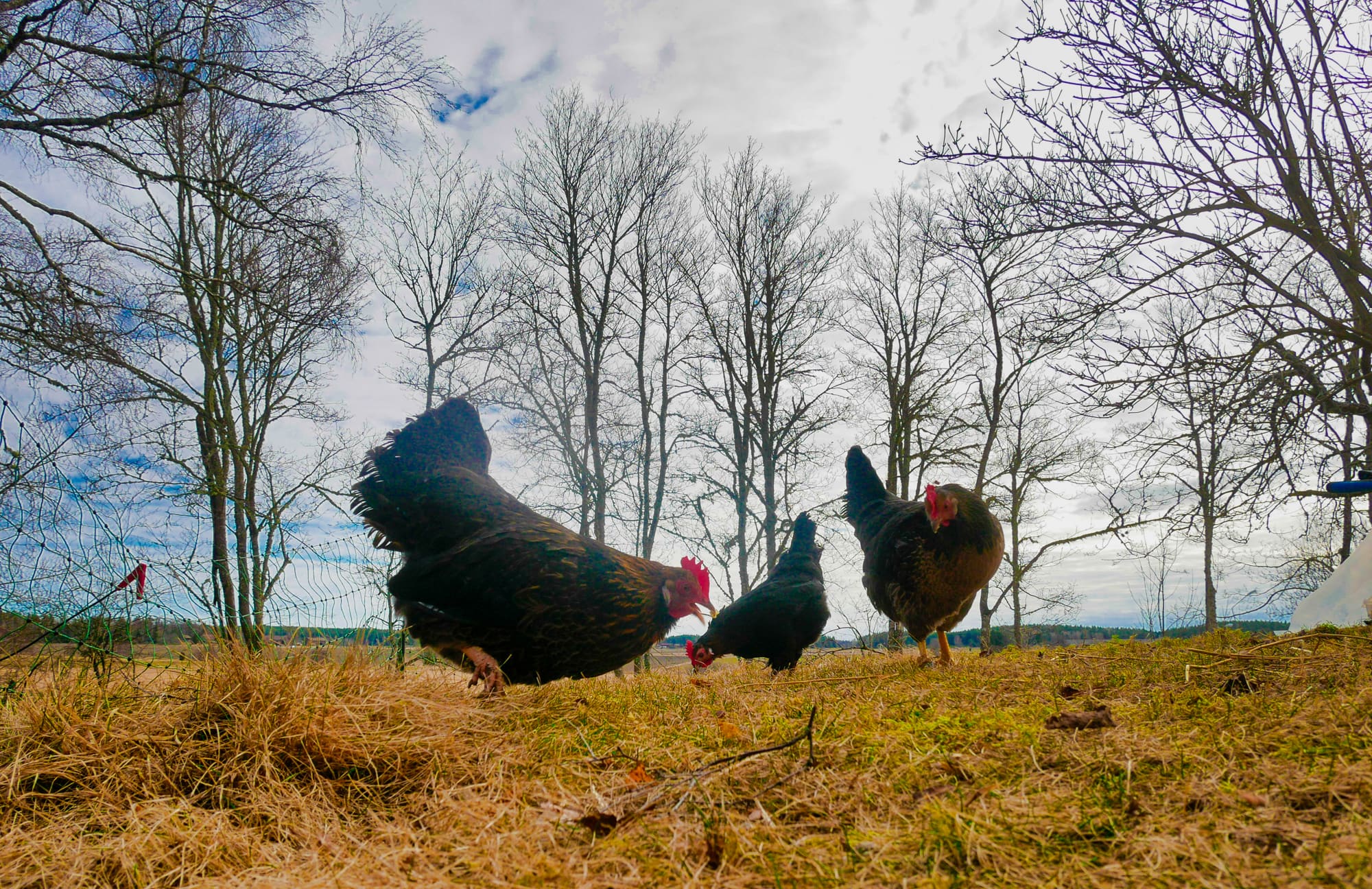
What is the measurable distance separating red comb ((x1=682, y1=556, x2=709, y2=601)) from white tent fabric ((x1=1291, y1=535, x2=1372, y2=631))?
5.11m

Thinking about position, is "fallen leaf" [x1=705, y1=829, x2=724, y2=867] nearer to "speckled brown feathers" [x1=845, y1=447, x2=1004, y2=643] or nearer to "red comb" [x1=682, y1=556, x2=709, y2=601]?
"red comb" [x1=682, y1=556, x2=709, y2=601]

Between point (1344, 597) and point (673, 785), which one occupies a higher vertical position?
point (1344, 597)

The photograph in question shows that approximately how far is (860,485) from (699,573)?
3298 millimetres

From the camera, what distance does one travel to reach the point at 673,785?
198 centimetres

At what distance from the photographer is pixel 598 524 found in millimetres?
13656

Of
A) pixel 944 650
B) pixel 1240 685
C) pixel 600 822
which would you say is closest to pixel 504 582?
pixel 600 822

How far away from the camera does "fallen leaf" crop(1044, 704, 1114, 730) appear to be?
7.79 ft

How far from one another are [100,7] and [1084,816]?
8986 millimetres

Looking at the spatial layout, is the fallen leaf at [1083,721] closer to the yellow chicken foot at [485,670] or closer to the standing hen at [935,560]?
the yellow chicken foot at [485,670]

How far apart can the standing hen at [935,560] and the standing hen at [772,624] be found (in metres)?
0.76

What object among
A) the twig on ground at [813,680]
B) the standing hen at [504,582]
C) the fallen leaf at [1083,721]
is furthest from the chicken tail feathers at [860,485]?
the fallen leaf at [1083,721]

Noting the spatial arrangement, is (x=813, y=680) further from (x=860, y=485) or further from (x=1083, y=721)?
(x=860, y=485)

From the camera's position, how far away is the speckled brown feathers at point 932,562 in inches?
224

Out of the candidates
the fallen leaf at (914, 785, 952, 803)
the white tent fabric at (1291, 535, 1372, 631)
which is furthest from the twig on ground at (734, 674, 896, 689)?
the white tent fabric at (1291, 535, 1372, 631)
